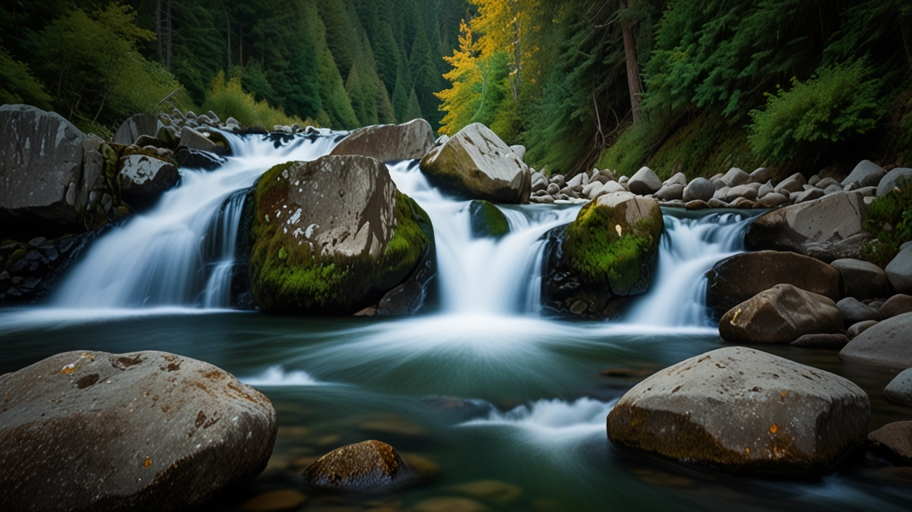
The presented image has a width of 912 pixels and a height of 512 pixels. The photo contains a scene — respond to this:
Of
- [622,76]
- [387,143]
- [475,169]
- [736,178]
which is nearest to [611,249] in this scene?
[475,169]

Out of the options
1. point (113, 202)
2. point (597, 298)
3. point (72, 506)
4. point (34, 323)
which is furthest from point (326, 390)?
point (113, 202)

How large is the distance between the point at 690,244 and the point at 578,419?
507 cm

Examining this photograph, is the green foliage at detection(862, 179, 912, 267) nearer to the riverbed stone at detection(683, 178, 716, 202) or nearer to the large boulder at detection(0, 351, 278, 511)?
the riverbed stone at detection(683, 178, 716, 202)

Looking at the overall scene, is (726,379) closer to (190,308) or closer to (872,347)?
(872,347)

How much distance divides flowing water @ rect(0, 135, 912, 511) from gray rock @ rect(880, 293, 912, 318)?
1.24 m

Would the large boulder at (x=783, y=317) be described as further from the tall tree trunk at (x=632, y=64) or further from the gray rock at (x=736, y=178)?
the tall tree trunk at (x=632, y=64)

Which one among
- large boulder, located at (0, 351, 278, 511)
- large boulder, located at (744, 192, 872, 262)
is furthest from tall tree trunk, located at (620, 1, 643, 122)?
large boulder, located at (0, 351, 278, 511)

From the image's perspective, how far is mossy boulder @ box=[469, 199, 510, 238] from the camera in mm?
8305

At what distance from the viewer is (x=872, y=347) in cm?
423

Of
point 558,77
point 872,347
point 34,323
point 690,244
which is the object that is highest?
point 558,77

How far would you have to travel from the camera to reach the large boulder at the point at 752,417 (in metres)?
2.23

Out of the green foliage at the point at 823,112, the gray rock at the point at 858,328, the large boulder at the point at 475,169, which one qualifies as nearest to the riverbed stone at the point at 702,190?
the green foliage at the point at 823,112

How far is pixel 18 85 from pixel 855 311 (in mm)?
18156

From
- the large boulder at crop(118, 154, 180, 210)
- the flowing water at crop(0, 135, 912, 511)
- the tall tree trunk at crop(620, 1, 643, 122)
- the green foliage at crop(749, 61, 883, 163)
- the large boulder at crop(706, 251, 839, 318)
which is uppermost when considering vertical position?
the tall tree trunk at crop(620, 1, 643, 122)
